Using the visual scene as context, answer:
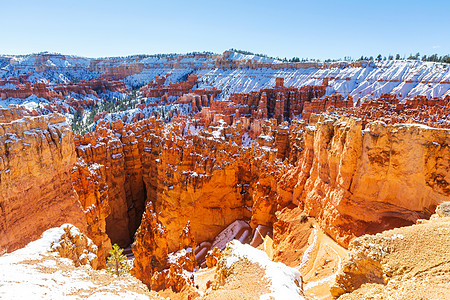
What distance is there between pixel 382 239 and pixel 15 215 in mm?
16860

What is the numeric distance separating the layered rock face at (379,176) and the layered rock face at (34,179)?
17144mm

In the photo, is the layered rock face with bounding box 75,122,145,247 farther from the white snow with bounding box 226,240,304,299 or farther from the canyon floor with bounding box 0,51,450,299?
the white snow with bounding box 226,240,304,299

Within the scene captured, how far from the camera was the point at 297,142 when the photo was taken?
3158 cm

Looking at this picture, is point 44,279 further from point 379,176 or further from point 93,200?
point 379,176

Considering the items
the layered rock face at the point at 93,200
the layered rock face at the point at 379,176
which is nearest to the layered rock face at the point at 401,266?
the layered rock face at the point at 379,176

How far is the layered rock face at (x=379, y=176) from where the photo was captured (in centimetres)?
1414

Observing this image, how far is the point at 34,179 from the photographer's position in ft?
46.4

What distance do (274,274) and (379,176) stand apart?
10.2m

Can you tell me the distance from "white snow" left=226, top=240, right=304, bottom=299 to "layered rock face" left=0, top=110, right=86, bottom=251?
425 inches

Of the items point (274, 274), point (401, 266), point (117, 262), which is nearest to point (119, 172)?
point (117, 262)

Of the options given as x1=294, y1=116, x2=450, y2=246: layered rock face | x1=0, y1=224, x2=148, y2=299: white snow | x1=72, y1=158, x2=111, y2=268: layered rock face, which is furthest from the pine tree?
x1=294, y1=116, x2=450, y2=246: layered rock face

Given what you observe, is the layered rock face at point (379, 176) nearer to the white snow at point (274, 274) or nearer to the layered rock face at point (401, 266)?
the layered rock face at point (401, 266)

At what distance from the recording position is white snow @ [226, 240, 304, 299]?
856 cm

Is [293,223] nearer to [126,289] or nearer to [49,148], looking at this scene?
[126,289]
